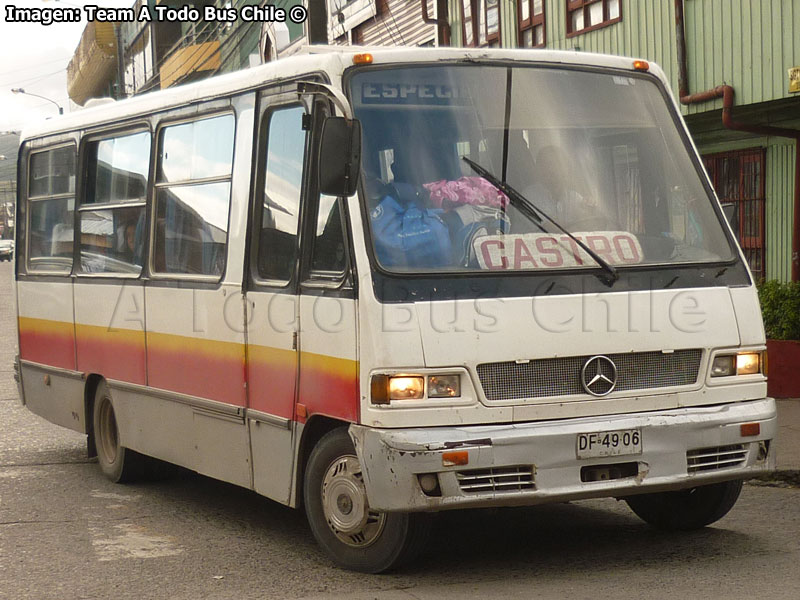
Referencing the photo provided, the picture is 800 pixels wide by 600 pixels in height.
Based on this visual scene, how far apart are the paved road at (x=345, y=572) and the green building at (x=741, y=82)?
5567mm

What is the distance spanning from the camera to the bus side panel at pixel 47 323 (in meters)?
10.4

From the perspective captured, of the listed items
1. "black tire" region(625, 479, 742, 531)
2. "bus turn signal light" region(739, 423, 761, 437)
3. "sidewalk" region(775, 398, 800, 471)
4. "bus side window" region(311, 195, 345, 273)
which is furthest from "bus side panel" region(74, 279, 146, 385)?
"sidewalk" region(775, 398, 800, 471)

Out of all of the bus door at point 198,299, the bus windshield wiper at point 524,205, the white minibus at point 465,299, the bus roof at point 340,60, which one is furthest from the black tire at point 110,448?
the bus windshield wiper at point 524,205

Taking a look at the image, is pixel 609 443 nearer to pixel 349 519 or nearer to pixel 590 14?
pixel 349 519

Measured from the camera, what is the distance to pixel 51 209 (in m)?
11.0

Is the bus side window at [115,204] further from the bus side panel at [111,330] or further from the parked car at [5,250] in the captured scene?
the parked car at [5,250]

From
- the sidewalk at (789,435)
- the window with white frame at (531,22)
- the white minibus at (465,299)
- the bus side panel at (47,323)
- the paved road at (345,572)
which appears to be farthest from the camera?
the window with white frame at (531,22)

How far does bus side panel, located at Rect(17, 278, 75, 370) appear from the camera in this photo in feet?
34.1

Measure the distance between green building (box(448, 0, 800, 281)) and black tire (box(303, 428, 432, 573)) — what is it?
7539mm

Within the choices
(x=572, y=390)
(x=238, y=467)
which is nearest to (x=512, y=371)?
→ (x=572, y=390)

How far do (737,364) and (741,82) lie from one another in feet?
24.4

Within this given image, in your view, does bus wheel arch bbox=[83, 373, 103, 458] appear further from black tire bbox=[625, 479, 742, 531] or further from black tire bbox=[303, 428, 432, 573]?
black tire bbox=[625, 479, 742, 531]

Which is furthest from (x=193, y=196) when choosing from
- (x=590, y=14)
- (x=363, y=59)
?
(x=590, y=14)

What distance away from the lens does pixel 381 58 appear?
671 cm
